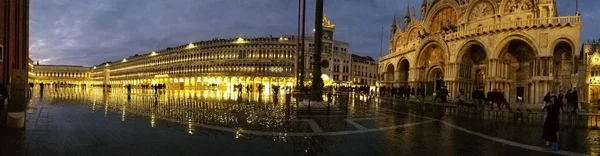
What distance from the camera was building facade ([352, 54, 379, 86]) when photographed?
11044 centimetres

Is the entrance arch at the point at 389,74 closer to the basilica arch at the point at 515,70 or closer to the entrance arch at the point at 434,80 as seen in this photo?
the entrance arch at the point at 434,80

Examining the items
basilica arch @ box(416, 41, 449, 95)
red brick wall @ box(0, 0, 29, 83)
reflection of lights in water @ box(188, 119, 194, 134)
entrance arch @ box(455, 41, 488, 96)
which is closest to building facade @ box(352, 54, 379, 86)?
basilica arch @ box(416, 41, 449, 95)

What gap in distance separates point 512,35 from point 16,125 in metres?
34.7

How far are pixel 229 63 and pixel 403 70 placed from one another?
5678 cm

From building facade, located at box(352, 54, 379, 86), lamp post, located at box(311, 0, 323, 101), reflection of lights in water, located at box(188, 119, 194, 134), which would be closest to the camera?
reflection of lights in water, located at box(188, 119, 194, 134)

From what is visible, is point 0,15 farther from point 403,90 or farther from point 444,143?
point 403,90

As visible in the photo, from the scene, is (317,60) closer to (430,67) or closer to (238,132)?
(238,132)

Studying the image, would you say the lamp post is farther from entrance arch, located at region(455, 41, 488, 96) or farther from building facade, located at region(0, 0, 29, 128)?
entrance arch, located at region(455, 41, 488, 96)

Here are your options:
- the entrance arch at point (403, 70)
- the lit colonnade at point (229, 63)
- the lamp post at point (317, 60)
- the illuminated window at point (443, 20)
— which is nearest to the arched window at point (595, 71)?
the illuminated window at point (443, 20)

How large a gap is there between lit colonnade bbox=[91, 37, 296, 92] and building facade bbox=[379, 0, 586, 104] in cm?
4623

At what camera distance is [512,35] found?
111ft

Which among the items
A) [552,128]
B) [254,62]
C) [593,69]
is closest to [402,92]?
[593,69]

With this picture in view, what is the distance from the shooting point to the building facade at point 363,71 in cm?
11044

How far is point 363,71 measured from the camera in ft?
373
